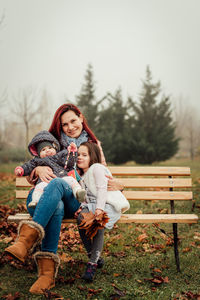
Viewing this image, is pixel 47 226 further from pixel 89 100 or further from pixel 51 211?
pixel 89 100

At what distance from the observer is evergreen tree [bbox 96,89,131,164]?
20.2 m

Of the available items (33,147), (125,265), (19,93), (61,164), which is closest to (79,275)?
(125,265)

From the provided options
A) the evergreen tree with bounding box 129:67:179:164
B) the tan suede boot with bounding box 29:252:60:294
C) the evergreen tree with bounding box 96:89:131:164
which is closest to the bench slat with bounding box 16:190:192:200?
the tan suede boot with bounding box 29:252:60:294

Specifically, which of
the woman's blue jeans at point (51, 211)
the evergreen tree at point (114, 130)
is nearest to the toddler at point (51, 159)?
the woman's blue jeans at point (51, 211)

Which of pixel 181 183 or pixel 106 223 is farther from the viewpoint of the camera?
pixel 181 183

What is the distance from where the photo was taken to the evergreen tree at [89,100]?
20594 millimetres

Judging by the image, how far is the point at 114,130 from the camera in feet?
67.7

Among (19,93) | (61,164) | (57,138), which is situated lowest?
(61,164)

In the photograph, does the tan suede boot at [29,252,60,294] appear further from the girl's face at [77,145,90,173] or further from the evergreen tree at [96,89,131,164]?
the evergreen tree at [96,89,131,164]

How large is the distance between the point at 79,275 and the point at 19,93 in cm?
1927

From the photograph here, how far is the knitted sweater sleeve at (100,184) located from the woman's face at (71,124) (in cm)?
62

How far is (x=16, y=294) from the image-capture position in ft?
7.83

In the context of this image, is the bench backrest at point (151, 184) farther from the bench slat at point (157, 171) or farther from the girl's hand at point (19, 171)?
the girl's hand at point (19, 171)

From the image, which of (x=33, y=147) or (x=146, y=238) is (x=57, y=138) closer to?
(x=33, y=147)
